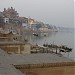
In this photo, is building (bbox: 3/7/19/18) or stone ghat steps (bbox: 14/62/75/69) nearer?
stone ghat steps (bbox: 14/62/75/69)

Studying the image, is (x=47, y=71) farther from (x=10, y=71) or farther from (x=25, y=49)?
(x=25, y=49)

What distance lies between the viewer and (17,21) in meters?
131

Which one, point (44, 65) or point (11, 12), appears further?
point (11, 12)

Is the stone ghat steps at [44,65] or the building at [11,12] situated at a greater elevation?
the building at [11,12]

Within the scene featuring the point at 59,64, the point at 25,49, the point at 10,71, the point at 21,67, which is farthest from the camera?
the point at 25,49

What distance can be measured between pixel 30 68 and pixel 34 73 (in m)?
0.20

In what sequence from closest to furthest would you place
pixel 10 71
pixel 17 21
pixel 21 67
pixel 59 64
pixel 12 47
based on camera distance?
pixel 10 71 → pixel 21 67 → pixel 59 64 → pixel 12 47 → pixel 17 21

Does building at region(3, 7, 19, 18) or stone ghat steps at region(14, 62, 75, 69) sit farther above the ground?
building at region(3, 7, 19, 18)

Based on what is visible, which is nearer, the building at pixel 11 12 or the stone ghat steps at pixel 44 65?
the stone ghat steps at pixel 44 65

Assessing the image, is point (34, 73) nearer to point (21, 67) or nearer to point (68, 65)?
point (21, 67)

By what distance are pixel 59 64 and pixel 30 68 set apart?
41.0 inches

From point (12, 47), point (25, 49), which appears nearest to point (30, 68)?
point (12, 47)

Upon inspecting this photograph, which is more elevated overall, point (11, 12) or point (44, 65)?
point (11, 12)

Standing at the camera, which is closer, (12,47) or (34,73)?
(34,73)
